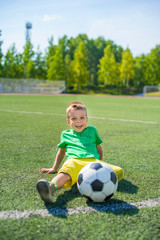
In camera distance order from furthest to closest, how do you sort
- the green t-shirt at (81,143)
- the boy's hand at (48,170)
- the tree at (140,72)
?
the tree at (140,72) < the boy's hand at (48,170) < the green t-shirt at (81,143)

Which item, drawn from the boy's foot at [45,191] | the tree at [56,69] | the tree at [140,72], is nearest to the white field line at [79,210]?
the boy's foot at [45,191]

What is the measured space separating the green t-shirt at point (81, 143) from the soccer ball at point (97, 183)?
20.1 inches

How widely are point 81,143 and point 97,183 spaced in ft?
2.63

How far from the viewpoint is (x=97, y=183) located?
91.4 inches

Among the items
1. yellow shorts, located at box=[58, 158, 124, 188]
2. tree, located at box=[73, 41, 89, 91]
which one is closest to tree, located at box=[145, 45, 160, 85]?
tree, located at box=[73, 41, 89, 91]

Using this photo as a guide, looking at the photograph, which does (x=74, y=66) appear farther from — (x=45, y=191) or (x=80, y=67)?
(x=45, y=191)

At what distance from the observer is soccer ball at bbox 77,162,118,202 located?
2279 mm

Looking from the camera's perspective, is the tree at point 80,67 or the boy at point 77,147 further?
the tree at point 80,67

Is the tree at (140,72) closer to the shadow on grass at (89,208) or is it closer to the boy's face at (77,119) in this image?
the boy's face at (77,119)

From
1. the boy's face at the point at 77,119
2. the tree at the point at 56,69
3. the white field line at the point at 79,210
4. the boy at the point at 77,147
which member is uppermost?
the tree at the point at 56,69

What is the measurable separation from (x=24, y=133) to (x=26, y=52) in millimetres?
46935

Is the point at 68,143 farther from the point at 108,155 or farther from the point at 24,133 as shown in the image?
the point at 24,133

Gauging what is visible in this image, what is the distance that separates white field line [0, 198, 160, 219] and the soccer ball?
9 cm

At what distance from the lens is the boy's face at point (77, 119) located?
3.00 meters
